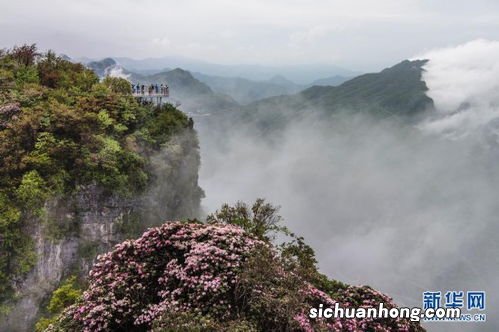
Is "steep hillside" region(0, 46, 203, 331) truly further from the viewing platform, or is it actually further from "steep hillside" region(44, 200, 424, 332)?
"steep hillside" region(44, 200, 424, 332)

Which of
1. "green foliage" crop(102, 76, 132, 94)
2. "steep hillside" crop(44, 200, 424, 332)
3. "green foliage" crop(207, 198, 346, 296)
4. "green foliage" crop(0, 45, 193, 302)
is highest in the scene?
"green foliage" crop(102, 76, 132, 94)

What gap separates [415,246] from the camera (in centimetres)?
14638

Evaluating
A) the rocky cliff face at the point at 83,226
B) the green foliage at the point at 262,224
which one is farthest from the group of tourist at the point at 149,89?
the green foliage at the point at 262,224

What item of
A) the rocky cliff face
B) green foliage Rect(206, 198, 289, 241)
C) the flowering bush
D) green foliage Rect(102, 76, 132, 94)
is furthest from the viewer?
green foliage Rect(102, 76, 132, 94)

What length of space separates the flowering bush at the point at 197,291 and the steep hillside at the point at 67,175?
1380 centimetres

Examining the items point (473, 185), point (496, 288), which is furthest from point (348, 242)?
point (473, 185)

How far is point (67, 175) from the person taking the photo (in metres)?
25.3

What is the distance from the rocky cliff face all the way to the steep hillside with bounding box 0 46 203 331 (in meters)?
0.06

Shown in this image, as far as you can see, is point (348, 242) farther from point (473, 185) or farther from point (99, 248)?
point (99, 248)

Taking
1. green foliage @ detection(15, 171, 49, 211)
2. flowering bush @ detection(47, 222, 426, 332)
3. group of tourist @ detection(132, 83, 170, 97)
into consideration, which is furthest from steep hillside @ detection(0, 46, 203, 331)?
flowering bush @ detection(47, 222, 426, 332)

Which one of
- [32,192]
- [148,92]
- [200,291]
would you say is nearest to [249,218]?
[200,291]

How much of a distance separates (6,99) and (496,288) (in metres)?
133

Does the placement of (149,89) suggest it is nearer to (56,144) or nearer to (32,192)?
(56,144)

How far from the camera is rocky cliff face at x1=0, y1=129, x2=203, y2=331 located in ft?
76.9
